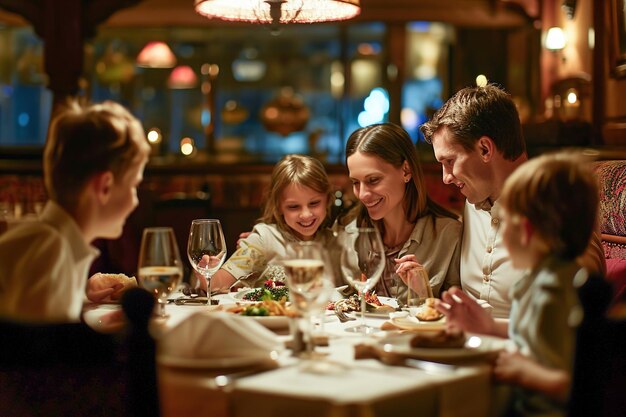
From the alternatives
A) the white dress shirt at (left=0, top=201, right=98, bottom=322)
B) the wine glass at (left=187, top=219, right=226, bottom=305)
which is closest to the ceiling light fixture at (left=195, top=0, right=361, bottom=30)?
the wine glass at (left=187, top=219, right=226, bottom=305)

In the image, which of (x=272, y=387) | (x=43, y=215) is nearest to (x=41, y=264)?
(x=43, y=215)

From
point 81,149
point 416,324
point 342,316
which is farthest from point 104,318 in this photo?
point 416,324

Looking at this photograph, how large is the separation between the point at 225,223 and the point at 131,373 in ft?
17.6

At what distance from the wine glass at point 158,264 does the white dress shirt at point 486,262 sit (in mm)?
1026

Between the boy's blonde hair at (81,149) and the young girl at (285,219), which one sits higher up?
the boy's blonde hair at (81,149)

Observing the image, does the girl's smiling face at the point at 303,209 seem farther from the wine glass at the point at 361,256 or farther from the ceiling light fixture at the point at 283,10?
the wine glass at the point at 361,256

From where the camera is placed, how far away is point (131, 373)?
1.41m

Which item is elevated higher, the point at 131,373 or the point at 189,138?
the point at 189,138

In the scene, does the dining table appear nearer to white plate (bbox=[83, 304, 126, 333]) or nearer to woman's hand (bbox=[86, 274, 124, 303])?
white plate (bbox=[83, 304, 126, 333])

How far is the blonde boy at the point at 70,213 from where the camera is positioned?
61.5 inches

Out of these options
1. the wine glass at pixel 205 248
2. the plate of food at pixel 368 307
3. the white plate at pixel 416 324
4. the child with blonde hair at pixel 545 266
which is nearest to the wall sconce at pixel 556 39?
the plate of food at pixel 368 307

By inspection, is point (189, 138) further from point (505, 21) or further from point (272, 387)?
point (272, 387)

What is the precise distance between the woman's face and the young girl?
164mm

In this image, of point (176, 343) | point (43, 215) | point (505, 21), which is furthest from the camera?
point (505, 21)
